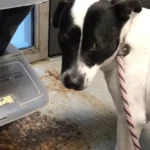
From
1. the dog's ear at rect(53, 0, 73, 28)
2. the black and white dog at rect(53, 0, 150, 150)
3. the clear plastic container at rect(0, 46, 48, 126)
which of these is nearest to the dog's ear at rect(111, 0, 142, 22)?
the black and white dog at rect(53, 0, 150, 150)

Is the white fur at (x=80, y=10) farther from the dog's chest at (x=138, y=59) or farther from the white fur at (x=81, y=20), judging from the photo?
the dog's chest at (x=138, y=59)

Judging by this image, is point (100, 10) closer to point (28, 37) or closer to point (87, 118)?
point (87, 118)

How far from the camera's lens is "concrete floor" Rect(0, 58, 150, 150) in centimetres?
121

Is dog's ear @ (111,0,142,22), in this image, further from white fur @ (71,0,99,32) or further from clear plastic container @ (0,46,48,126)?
clear plastic container @ (0,46,48,126)

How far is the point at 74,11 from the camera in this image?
0.88 meters

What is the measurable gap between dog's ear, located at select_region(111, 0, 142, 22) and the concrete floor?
54 centimetres

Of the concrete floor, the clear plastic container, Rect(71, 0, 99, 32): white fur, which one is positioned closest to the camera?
Rect(71, 0, 99, 32): white fur

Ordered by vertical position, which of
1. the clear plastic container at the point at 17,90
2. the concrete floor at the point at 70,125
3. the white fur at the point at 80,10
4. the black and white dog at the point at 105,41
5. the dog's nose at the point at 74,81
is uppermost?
the white fur at the point at 80,10

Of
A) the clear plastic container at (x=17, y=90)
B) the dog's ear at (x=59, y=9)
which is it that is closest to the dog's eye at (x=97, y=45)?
the dog's ear at (x=59, y=9)

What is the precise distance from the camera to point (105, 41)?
34.4 inches

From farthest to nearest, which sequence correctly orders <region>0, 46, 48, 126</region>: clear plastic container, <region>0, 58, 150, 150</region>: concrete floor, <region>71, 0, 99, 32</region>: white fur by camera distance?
<region>0, 58, 150, 150</region>: concrete floor < <region>0, 46, 48, 126</region>: clear plastic container < <region>71, 0, 99, 32</region>: white fur

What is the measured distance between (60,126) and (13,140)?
0.64 feet

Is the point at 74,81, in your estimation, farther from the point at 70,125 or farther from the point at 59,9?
the point at 70,125

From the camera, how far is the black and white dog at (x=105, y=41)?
0.87 metres
